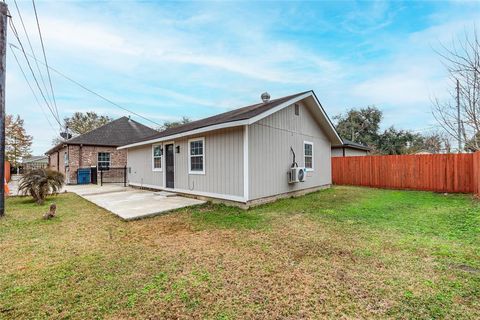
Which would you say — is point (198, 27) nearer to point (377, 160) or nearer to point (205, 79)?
point (205, 79)

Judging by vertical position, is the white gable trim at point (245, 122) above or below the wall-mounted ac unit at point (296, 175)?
above

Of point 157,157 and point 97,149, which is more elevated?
point 97,149

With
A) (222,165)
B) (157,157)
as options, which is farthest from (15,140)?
(222,165)

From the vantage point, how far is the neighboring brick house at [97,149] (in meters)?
14.5

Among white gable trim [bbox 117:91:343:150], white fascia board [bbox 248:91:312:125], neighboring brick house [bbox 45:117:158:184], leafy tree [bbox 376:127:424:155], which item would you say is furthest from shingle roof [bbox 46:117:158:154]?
leafy tree [bbox 376:127:424:155]

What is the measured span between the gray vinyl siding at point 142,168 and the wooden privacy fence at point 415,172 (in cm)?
984

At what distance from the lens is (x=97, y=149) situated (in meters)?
15.5

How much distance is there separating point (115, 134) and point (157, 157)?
9.11 metres

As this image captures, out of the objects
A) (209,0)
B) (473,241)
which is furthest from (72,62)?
(473,241)

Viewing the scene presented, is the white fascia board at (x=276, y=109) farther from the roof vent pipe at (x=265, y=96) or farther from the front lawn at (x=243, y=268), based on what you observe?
the front lawn at (x=243, y=268)

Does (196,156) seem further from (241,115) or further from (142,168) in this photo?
(142,168)

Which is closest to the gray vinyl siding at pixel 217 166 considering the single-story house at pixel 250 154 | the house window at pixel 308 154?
the single-story house at pixel 250 154

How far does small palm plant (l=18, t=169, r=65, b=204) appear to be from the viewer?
7.34m

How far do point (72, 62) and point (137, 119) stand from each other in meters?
9.04
